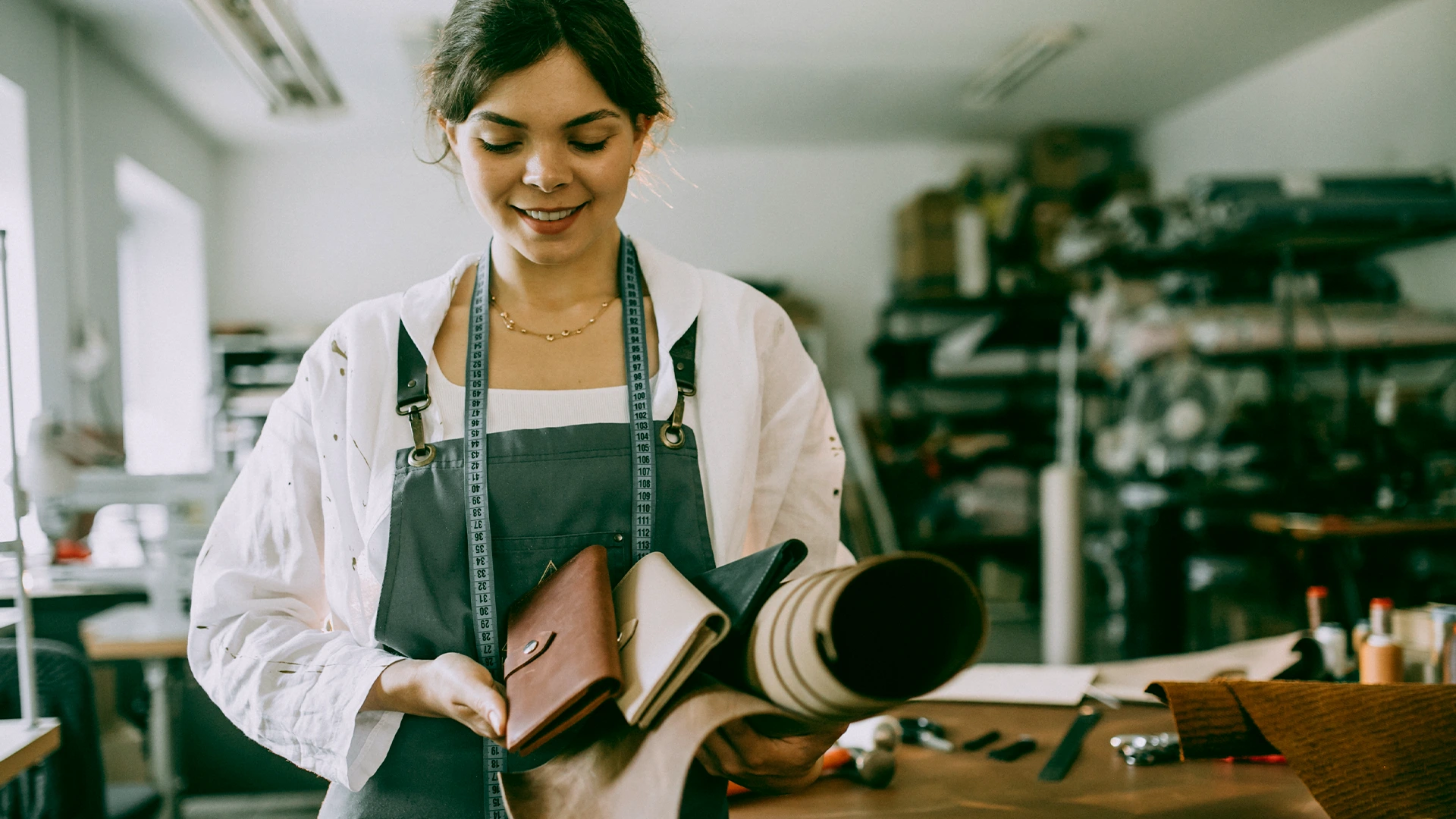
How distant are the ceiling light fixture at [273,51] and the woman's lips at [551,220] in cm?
306

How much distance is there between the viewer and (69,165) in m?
4.29

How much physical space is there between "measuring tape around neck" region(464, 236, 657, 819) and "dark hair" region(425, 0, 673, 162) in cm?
25

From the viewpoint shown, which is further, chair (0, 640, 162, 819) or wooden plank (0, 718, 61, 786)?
chair (0, 640, 162, 819)

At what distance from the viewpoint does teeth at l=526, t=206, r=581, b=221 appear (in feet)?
3.26

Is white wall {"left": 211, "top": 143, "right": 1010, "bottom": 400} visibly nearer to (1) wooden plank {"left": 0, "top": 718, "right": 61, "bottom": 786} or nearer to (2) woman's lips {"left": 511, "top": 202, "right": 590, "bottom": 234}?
(1) wooden plank {"left": 0, "top": 718, "right": 61, "bottom": 786}

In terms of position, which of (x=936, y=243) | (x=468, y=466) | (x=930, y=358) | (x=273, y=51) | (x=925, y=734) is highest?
(x=273, y=51)

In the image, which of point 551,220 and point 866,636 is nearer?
point 866,636

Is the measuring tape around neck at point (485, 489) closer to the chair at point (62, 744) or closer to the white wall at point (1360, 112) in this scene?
the chair at point (62, 744)

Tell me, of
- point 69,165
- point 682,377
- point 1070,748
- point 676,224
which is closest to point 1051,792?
point 1070,748

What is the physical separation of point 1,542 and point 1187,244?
3.77 m

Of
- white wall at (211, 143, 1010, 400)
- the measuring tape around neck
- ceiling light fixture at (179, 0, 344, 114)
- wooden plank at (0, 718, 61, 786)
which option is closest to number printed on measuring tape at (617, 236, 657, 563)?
the measuring tape around neck

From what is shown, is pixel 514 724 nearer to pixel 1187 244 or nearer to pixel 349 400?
pixel 349 400

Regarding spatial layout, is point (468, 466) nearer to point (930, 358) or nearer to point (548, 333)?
point (548, 333)

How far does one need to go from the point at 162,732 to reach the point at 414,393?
2.07m
